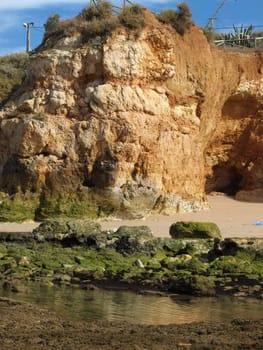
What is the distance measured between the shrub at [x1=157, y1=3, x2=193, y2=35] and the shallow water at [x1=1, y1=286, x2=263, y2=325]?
20.6 m

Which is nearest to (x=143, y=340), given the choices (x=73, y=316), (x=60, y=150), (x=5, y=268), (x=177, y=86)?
(x=73, y=316)

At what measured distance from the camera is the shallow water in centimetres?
1260

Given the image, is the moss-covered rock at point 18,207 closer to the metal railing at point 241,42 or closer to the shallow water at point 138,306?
the shallow water at point 138,306

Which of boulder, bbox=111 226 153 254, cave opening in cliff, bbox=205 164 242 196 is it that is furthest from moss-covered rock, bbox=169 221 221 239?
cave opening in cliff, bbox=205 164 242 196

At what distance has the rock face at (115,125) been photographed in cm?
2975

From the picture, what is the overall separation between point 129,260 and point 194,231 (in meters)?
4.03

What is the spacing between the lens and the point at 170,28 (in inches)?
1319

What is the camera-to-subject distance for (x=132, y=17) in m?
31.8

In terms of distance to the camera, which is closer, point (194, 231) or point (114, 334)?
point (114, 334)

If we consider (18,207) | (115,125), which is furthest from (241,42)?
(18,207)

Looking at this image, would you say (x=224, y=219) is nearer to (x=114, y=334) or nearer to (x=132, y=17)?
(x=132, y=17)

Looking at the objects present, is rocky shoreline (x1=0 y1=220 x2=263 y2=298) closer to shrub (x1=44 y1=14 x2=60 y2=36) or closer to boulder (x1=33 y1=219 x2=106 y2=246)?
boulder (x1=33 y1=219 x2=106 y2=246)

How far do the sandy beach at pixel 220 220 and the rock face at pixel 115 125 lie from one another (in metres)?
0.78

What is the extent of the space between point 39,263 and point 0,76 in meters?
38.5
